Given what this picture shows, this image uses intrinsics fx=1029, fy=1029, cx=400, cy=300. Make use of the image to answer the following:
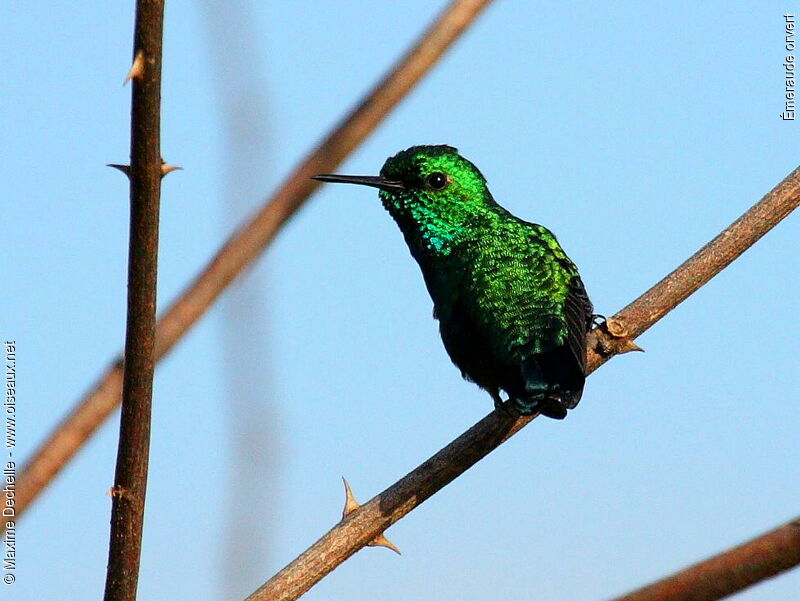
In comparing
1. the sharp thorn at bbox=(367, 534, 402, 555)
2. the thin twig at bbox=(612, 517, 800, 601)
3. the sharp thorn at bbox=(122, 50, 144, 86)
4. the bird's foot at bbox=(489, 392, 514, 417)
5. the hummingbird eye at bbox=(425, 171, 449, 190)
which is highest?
the hummingbird eye at bbox=(425, 171, 449, 190)

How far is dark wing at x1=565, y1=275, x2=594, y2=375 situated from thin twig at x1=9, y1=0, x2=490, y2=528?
76.3 inches

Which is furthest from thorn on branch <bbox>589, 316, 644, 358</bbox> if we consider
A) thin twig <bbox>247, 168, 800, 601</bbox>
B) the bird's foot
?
the bird's foot

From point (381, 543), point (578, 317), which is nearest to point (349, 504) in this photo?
point (381, 543)

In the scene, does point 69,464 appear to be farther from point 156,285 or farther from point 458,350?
point 458,350

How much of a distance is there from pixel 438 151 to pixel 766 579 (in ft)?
16.1

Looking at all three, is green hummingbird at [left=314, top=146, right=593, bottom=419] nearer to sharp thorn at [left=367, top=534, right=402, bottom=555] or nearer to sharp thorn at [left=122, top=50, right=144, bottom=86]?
sharp thorn at [left=367, top=534, right=402, bottom=555]

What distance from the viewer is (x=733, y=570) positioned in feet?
4.50

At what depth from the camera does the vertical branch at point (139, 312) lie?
2242 millimetres

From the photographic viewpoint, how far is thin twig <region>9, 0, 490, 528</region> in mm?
2510

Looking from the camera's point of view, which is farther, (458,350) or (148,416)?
(458,350)

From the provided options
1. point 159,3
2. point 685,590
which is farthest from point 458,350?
point 685,590

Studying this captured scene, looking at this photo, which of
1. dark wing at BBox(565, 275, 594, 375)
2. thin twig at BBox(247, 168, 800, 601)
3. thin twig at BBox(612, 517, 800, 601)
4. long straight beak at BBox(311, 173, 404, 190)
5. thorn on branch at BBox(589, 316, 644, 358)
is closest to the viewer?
thin twig at BBox(612, 517, 800, 601)

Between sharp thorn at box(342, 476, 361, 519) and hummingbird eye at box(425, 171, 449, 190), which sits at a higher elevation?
hummingbird eye at box(425, 171, 449, 190)

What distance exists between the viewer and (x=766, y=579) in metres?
1.35
